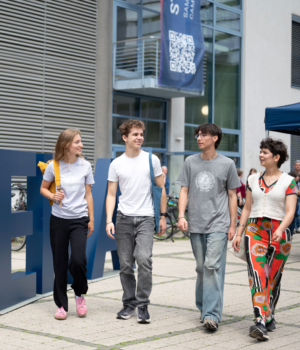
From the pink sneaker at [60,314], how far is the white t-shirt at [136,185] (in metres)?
1.13

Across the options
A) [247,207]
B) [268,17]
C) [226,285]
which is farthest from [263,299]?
[268,17]

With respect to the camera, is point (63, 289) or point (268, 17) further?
point (268, 17)

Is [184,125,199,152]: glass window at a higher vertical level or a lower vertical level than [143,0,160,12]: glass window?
lower

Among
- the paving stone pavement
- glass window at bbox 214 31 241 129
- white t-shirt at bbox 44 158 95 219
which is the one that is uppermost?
glass window at bbox 214 31 241 129

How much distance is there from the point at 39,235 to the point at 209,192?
2.61 meters

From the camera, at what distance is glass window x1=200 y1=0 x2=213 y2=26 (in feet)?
68.9

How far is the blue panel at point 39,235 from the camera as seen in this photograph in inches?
275

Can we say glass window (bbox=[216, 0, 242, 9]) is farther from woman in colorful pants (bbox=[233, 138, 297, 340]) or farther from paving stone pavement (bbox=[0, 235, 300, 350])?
woman in colorful pants (bbox=[233, 138, 297, 340])

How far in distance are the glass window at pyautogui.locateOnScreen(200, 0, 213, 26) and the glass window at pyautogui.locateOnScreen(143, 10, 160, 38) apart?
2.50 meters

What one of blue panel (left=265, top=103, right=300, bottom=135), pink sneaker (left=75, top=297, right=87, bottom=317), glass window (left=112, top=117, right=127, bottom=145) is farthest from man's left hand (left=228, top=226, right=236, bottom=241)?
glass window (left=112, top=117, right=127, bottom=145)

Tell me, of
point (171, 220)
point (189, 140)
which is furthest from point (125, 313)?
point (189, 140)

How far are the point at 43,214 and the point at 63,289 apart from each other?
4.75ft

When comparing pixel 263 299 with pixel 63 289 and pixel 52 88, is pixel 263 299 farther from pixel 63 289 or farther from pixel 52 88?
pixel 52 88

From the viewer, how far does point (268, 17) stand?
956 inches
